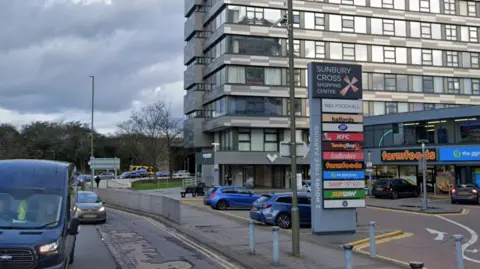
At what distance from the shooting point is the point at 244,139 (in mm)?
55094

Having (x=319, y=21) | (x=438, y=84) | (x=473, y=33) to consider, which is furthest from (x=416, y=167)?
(x=473, y=33)

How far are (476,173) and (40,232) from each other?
122 feet

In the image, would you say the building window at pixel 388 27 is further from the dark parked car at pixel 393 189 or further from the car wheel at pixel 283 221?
the car wheel at pixel 283 221

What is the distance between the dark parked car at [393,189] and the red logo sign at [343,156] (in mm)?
20915

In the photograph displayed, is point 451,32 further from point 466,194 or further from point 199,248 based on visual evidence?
point 199,248

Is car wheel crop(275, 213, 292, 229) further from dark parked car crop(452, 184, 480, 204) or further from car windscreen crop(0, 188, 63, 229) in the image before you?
dark parked car crop(452, 184, 480, 204)

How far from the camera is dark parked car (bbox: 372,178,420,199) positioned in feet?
123

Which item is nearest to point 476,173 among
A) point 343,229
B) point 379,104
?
point 379,104

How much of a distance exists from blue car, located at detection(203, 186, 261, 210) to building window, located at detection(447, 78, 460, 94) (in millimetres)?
41753

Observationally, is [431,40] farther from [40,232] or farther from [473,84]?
[40,232]

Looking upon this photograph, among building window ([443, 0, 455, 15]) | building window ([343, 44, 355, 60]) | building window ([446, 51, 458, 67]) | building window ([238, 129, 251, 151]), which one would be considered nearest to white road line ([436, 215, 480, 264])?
building window ([238, 129, 251, 151])

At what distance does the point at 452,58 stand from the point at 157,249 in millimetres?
57444

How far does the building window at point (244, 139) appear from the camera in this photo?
2165 inches

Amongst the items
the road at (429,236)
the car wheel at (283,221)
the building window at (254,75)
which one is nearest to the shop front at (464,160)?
the road at (429,236)
